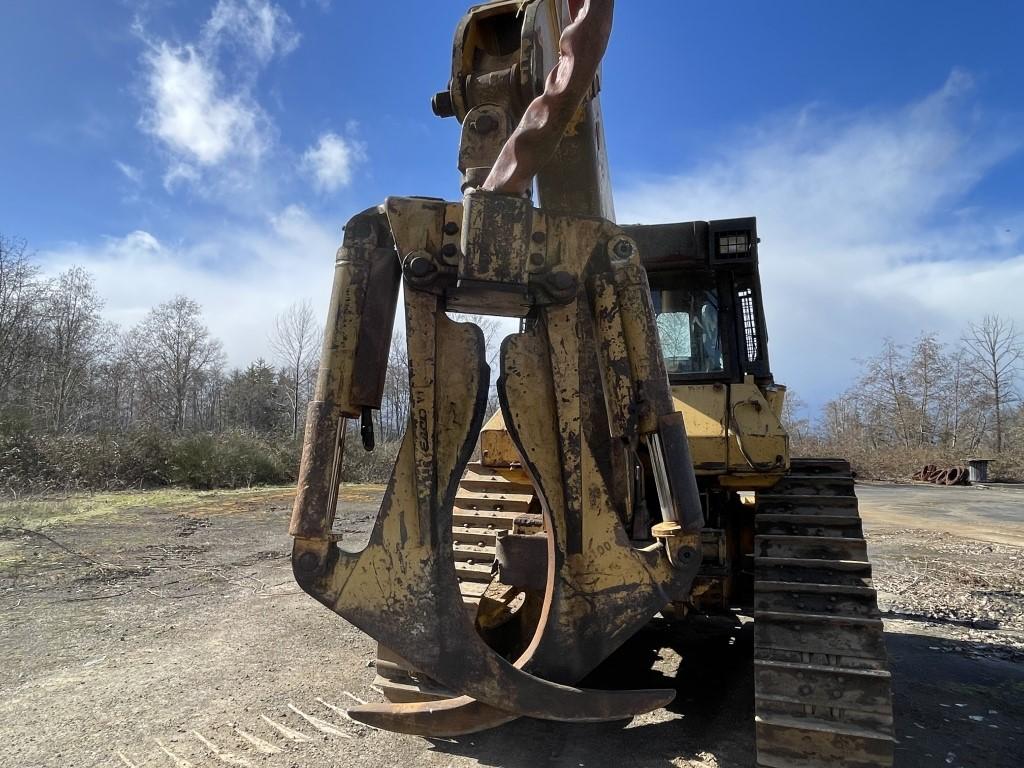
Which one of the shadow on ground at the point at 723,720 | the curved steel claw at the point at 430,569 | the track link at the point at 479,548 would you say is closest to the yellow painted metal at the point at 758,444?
the track link at the point at 479,548

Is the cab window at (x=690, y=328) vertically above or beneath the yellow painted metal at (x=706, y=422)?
above

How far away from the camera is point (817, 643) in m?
2.90

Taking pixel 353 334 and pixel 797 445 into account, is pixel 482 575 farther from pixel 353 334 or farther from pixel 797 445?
pixel 797 445

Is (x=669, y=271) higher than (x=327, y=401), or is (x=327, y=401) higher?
(x=669, y=271)

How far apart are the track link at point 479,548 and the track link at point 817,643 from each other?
122cm

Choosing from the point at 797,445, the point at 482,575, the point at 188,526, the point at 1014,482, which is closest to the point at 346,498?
the point at 188,526

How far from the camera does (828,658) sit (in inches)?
112

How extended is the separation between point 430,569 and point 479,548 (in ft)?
7.21

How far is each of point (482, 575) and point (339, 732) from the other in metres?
1.12

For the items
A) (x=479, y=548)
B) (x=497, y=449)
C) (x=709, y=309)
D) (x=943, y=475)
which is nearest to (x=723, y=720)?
(x=479, y=548)

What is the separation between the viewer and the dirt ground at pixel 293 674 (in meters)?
3.32

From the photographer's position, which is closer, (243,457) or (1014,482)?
(243,457)

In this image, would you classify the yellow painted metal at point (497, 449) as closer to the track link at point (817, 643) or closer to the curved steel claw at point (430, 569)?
the track link at point (817, 643)

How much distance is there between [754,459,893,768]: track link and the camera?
258cm
